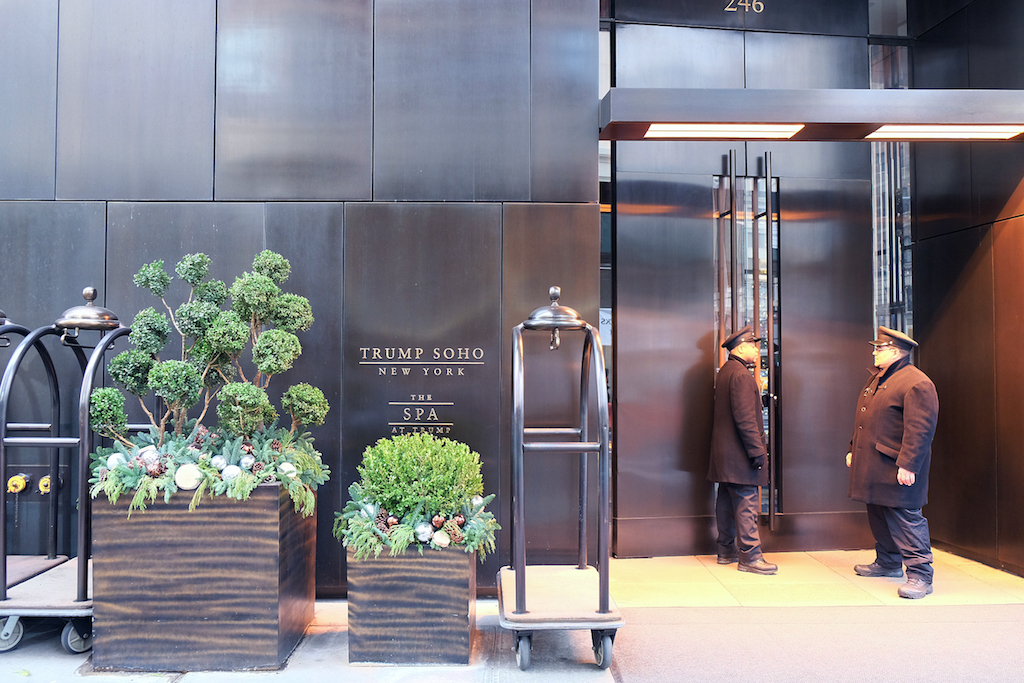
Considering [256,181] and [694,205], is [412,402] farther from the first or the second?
[694,205]

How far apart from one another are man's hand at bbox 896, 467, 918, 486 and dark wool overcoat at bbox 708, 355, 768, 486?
103 centimetres

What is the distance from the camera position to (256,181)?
17.5 ft

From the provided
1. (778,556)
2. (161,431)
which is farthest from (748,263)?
(161,431)

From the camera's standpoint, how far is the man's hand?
17.2 feet

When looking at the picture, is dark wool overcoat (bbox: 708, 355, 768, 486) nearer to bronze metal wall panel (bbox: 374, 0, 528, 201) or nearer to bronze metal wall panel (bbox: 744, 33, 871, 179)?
bronze metal wall panel (bbox: 744, 33, 871, 179)

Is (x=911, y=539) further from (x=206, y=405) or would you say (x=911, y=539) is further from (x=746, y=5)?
(x=206, y=405)

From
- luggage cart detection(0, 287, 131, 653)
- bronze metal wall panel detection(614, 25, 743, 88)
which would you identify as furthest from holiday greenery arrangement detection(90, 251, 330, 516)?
bronze metal wall panel detection(614, 25, 743, 88)

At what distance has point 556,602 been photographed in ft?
13.4

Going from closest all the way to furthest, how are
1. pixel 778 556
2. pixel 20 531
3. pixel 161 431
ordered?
pixel 161 431 → pixel 20 531 → pixel 778 556

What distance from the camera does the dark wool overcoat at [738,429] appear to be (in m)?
5.84

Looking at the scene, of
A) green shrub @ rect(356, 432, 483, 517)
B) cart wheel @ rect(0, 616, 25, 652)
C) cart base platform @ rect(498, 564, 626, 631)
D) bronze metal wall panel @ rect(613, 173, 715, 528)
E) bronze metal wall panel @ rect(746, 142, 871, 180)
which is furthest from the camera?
bronze metal wall panel @ rect(746, 142, 871, 180)

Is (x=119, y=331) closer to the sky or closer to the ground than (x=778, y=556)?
closer to the sky

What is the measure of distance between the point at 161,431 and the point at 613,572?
3.88 m

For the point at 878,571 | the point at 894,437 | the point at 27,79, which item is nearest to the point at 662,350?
the point at 894,437
